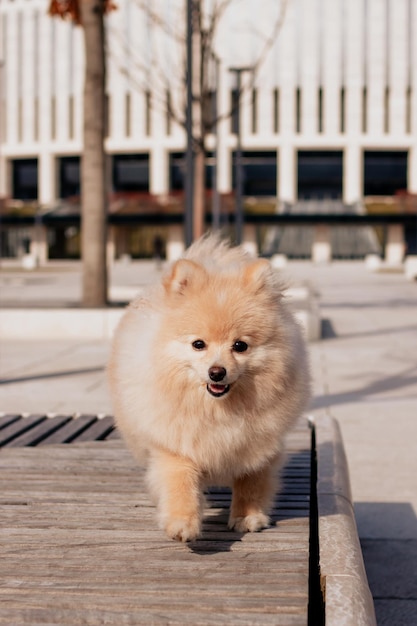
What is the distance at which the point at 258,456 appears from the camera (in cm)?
378

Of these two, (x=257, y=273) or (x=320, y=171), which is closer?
(x=257, y=273)

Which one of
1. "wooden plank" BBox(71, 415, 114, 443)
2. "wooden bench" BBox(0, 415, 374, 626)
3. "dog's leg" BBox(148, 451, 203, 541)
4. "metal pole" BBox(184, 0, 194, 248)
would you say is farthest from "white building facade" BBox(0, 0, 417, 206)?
"dog's leg" BBox(148, 451, 203, 541)

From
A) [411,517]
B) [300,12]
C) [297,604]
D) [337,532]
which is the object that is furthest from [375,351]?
[300,12]

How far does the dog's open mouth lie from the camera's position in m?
3.47

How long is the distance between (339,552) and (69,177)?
250ft

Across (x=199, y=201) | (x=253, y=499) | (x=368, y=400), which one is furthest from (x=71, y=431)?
(x=199, y=201)

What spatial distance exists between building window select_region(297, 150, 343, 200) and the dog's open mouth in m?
71.1

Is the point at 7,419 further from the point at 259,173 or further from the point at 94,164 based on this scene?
the point at 259,173

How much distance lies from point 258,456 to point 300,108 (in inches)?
2748

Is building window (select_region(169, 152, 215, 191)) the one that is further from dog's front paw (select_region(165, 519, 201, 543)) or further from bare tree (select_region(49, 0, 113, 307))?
dog's front paw (select_region(165, 519, 201, 543))

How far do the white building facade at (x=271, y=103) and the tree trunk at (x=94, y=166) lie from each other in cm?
4945

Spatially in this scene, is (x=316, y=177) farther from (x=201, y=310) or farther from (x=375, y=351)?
(x=201, y=310)

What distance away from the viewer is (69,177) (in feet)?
255

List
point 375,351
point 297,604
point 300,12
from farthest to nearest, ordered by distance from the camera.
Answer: point 300,12 < point 375,351 < point 297,604
